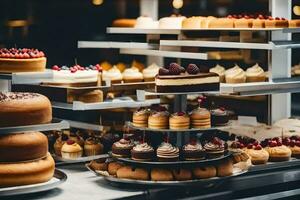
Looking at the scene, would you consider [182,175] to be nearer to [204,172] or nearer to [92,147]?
[204,172]

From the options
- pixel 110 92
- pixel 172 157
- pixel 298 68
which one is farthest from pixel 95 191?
pixel 298 68

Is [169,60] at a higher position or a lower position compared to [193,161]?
higher

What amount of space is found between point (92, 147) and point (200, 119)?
3.52ft

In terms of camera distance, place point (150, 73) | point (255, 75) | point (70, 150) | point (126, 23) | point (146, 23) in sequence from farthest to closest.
Result: 1. point (126, 23)
2. point (146, 23)
3. point (150, 73)
4. point (255, 75)
5. point (70, 150)

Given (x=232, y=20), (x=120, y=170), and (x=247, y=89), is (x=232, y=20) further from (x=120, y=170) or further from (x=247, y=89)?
(x=120, y=170)

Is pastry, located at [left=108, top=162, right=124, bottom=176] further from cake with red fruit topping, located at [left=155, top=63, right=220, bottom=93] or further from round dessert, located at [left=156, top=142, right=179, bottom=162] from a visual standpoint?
cake with red fruit topping, located at [left=155, top=63, right=220, bottom=93]

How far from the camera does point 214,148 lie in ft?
16.7

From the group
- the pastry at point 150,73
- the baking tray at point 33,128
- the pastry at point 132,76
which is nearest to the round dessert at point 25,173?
the baking tray at point 33,128

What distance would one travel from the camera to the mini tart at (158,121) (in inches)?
201

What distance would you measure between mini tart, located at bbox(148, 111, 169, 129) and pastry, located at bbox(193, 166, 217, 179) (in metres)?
0.39

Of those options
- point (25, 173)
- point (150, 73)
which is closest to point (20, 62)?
point (25, 173)

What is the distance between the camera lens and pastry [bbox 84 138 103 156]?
5.73 meters

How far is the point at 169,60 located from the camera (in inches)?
320

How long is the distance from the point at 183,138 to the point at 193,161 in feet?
1.21
